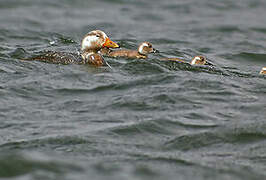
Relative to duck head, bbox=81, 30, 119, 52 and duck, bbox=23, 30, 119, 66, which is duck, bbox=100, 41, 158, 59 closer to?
duck, bbox=23, 30, 119, 66

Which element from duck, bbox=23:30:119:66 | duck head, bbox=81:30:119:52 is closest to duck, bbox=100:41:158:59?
duck, bbox=23:30:119:66

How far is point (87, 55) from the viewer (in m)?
11.2

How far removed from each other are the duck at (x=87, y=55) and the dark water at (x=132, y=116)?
0.60ft

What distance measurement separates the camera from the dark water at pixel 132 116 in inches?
251

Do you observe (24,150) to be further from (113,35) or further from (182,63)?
(113,35)

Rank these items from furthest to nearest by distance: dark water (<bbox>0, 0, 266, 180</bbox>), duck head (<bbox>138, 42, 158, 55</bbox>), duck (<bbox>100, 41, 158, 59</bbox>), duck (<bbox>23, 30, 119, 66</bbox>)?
duck head (<bbox>138, 42, 158, 55</bbox>), duck (<bbox>100, 41, 158, 59</bbox>), duck (<bbox>23, 30, 119, 66</bbox>), dark water (<bbox>0, 0, 266, 180</bbox>)

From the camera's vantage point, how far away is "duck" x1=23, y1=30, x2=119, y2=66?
416 inches

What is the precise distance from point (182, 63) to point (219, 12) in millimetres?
9007

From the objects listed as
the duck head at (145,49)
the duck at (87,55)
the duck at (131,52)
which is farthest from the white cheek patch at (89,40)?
the duck head at (145,49)

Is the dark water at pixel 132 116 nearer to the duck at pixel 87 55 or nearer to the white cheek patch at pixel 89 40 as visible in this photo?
the duck at pixel 87 55

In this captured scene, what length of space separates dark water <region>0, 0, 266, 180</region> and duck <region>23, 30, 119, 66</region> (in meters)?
0.18

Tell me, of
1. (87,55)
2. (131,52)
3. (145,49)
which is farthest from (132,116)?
(145,49)

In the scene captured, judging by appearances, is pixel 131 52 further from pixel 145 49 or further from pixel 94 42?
pixel 145 49

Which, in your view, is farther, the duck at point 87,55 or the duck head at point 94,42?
the duck head at point 94,42
